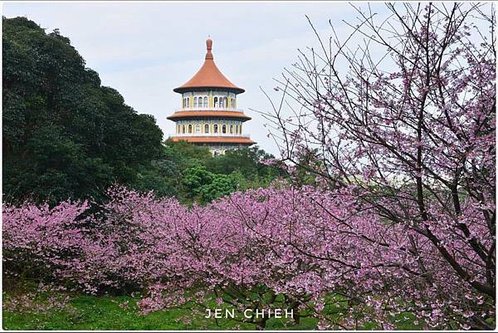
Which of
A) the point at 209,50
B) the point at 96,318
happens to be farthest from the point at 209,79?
the point at 96,318

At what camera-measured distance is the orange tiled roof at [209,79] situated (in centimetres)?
3894

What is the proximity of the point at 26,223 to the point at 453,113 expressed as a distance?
8066 millimetres

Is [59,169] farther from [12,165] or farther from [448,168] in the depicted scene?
[448,168]

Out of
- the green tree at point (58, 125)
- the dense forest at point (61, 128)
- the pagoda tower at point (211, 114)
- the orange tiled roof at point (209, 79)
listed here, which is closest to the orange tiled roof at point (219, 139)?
the pagoda tower at point (211, 114)

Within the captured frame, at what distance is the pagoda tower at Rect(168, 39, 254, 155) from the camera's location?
124ft

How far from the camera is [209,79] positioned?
40.0 meters

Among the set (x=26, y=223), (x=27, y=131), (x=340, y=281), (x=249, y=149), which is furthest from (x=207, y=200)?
(x=340, y=281)

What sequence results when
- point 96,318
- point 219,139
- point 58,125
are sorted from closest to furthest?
point 96,318 < point 58,125 < point 219,139

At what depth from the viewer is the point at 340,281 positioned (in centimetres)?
445

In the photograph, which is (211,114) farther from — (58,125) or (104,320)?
(104,320)

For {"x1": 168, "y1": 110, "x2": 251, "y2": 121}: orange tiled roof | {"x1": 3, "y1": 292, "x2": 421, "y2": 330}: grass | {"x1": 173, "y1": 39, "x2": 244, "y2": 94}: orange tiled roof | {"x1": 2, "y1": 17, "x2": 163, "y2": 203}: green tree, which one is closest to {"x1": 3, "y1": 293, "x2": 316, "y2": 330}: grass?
{"x1": 3, "y1": 292, "x2": 421, "y2": 330}: grass

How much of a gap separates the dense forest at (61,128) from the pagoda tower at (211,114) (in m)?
21.6

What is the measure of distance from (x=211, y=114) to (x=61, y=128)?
24574 mm

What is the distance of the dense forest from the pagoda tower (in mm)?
21643
